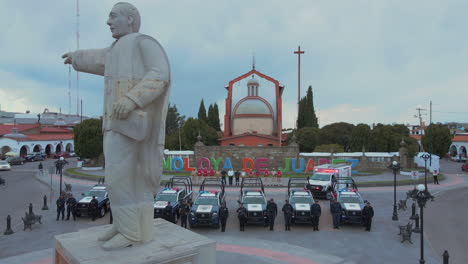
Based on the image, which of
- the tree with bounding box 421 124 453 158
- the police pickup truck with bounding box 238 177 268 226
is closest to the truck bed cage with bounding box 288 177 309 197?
the police pickup truck with bounding box 238 177 268 226

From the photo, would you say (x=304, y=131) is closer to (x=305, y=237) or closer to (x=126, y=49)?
(x=305, y=237)

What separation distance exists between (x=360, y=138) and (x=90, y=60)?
41.2m

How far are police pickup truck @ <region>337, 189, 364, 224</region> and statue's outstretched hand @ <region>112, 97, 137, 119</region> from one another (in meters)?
12.1

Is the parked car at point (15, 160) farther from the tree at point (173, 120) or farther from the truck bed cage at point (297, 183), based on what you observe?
the truck bed cage at point (297, 183)

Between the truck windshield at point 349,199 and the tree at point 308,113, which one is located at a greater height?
the tree at point 308,113

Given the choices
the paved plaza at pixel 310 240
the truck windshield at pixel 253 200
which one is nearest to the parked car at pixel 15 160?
the paved plaza at pixel 310 240

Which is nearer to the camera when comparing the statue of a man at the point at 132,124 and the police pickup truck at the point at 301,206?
the statue of a man at the point at 132,124

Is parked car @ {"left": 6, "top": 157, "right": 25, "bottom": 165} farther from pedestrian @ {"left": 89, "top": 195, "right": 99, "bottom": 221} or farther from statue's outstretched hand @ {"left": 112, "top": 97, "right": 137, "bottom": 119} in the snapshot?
statue's outstretched hand @ {"left": 112, "top": 97, "right": 137, "bottom": 119}

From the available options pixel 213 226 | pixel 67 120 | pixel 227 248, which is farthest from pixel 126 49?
pixel 67 120

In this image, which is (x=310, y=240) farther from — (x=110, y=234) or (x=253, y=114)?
(x=253, y=114)

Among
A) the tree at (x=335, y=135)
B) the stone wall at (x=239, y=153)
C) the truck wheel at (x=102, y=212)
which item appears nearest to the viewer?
the truck wheel at (x=102, y=212)

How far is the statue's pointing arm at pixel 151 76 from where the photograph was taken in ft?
18.1

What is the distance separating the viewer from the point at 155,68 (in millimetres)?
5754

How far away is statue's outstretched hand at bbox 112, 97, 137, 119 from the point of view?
17.6ft
